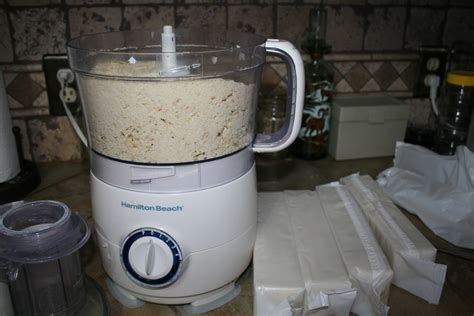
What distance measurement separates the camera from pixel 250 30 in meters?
0.94

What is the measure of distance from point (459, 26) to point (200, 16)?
24.6 inches

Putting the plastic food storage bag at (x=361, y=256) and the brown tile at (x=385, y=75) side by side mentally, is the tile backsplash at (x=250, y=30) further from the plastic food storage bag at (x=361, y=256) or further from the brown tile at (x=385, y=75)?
the plastic food storage bag at (x=361, y=256)

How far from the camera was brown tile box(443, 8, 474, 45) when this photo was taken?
1.02m

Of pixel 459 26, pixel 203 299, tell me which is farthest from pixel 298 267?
pixel 459 26

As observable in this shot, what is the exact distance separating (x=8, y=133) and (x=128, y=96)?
430mm

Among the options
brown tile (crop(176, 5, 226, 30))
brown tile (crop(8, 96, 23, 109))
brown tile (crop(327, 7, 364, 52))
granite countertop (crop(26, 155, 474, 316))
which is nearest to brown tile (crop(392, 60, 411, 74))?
brown tile (crop(327, 7, 364, 52))

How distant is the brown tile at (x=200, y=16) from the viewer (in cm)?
90

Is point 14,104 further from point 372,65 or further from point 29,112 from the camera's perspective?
point 372,65

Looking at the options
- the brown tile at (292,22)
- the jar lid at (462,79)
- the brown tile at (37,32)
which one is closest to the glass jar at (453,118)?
the jar lid at (462,79)

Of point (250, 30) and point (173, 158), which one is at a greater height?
point (250, 30)

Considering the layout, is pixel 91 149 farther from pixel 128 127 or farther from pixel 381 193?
pixel 381 193

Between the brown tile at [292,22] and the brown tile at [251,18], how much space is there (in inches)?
0.9

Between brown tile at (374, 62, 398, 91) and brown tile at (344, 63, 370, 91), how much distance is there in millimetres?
28

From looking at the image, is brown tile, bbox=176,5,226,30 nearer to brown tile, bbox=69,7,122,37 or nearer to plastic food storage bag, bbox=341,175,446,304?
brown tile, bbox=69,7,122,37
